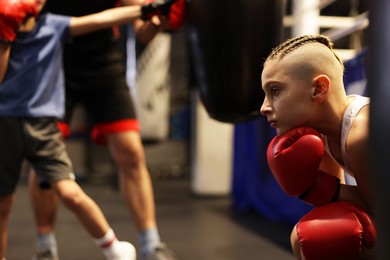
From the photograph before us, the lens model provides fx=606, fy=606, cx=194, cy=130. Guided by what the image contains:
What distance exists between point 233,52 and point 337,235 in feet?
2.06

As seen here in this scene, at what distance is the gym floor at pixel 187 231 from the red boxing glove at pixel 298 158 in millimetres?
917

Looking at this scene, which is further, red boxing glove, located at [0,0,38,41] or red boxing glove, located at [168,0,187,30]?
red boxing glove, located at [168,0,187,30]

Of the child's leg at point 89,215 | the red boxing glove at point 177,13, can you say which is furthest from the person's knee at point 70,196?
the red boxing glove at point 177,13

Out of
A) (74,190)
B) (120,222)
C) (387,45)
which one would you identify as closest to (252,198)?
(120,222)

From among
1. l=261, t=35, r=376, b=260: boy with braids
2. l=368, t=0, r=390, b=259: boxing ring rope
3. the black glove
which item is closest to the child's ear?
l=261, t=35, r=376, b=260: boy with braids

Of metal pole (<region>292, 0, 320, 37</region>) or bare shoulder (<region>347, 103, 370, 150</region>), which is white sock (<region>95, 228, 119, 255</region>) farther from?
metal pole (<region>292, 0, 320, 37</region>)

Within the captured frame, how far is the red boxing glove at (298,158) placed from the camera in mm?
965

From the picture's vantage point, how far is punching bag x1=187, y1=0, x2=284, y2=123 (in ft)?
4.80

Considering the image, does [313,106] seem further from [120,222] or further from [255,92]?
[120,222]

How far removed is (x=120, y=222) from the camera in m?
2.72

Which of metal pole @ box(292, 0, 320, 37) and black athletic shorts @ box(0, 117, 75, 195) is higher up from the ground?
metal pole @ box(292, 0, 320, 37)

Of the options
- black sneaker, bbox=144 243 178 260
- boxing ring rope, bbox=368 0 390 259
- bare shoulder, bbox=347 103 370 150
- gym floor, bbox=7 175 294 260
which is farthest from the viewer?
gym floor, bbox=7 175 294 260

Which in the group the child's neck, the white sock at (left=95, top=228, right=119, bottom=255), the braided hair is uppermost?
the braided hair

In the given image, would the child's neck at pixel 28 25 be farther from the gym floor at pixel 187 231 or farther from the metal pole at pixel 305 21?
the metal pole at pixel 305 21
